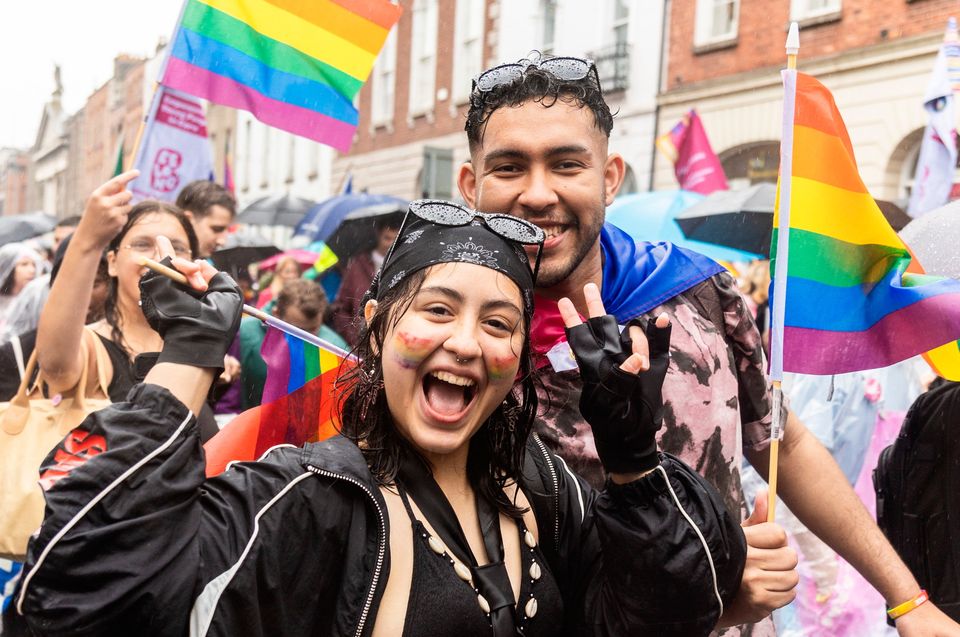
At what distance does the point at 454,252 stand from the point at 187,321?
0.48 metres

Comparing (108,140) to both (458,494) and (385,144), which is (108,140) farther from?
(458,494)

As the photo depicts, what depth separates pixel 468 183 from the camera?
275 centimetres

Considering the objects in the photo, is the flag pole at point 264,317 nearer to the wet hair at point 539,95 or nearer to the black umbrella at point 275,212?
the wet hair at point 539,95

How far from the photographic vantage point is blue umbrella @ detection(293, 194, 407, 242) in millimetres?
10469

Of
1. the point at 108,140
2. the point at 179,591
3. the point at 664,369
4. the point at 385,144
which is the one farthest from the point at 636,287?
the point at 108,140

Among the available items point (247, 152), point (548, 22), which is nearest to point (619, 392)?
point (548, 22)

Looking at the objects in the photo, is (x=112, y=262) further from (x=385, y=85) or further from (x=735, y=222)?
(x=385, y=85)

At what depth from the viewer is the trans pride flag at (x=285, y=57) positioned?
4035 mm

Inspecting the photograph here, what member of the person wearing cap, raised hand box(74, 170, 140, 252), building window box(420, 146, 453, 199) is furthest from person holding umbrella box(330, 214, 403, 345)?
building window box(420, 146, 453, 199)

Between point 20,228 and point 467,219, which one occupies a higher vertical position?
point 20,228

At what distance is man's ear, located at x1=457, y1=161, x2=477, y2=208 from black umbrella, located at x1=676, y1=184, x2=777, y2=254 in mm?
5037

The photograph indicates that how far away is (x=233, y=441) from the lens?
2812 millimetres

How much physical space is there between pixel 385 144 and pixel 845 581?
23422 mm

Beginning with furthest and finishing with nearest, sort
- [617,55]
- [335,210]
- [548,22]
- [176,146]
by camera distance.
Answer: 1. [548,22]
2. [617,55]
3. [335,210]
4. [176,146]
